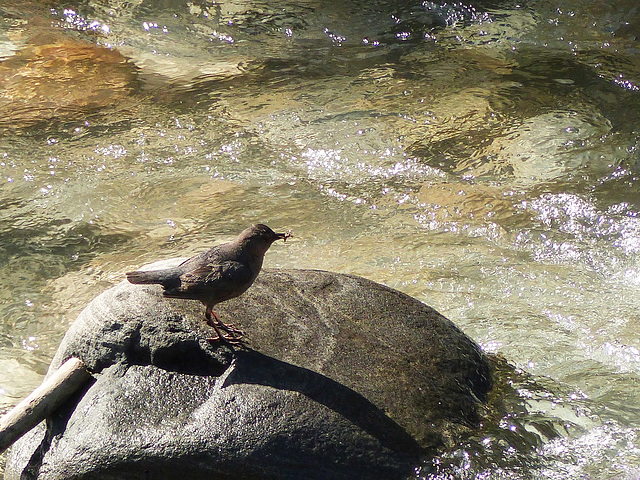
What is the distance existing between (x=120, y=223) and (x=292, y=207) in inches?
53.6

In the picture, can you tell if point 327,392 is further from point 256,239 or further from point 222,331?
point 256,239

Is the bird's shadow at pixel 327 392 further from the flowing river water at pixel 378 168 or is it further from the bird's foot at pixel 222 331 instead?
the flowing river water at pixel 378 168

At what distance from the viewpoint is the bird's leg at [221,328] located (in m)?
3.27

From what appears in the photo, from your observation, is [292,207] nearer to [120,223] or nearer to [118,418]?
[120,223]

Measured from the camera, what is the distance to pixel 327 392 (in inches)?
128

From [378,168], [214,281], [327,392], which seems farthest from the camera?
[378,168]

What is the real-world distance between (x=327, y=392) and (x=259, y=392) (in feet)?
0.95

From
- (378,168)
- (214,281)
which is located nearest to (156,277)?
(214,281)

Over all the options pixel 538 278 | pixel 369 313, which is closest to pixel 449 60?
pixel 538 278

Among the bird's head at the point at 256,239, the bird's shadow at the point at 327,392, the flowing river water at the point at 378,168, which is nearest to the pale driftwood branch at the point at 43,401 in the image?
the bird's shadow at the point at 327,392

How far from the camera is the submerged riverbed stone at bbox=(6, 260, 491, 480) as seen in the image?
9.93ft

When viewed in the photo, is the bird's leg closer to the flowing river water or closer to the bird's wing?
the bird's wing

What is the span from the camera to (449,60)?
8516 millimetres

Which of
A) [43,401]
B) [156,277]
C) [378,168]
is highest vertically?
[156,277]
